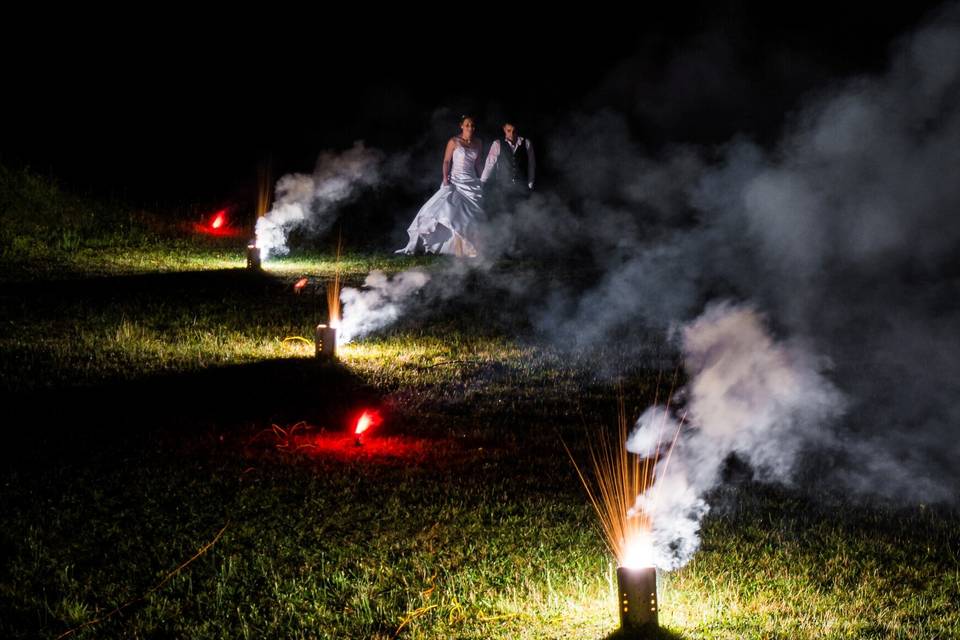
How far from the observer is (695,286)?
1795 centimetres

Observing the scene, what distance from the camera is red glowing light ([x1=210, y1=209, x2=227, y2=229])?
2670cm

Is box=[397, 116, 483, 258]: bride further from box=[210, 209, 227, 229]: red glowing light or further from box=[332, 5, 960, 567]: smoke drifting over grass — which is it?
box=[210, 209, 227, 229]: red glowing light

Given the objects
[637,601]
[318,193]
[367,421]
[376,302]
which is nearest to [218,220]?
[318,193]

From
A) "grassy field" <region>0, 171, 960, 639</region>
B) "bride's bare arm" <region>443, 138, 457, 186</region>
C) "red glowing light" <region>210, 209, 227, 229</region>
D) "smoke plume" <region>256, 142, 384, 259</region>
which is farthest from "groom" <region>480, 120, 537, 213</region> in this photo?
"grassy field" <region>0, 171, 960, 639</region>

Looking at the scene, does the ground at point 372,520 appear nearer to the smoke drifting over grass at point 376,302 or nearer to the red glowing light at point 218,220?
the smoke drifting over grass at point 376,302

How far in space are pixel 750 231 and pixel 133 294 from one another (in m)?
9.31

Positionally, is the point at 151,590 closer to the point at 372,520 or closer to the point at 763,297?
the point at 372,520

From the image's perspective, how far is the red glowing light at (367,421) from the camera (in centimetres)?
892

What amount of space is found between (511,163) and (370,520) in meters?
16.9

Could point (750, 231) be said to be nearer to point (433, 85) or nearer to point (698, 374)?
point (698, 374)

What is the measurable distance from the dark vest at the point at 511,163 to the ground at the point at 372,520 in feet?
36.4

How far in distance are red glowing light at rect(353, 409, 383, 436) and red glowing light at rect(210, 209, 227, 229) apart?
17.8 metres

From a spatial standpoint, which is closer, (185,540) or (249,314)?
(185,540)

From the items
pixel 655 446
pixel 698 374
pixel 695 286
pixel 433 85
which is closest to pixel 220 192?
pixel 433 85
